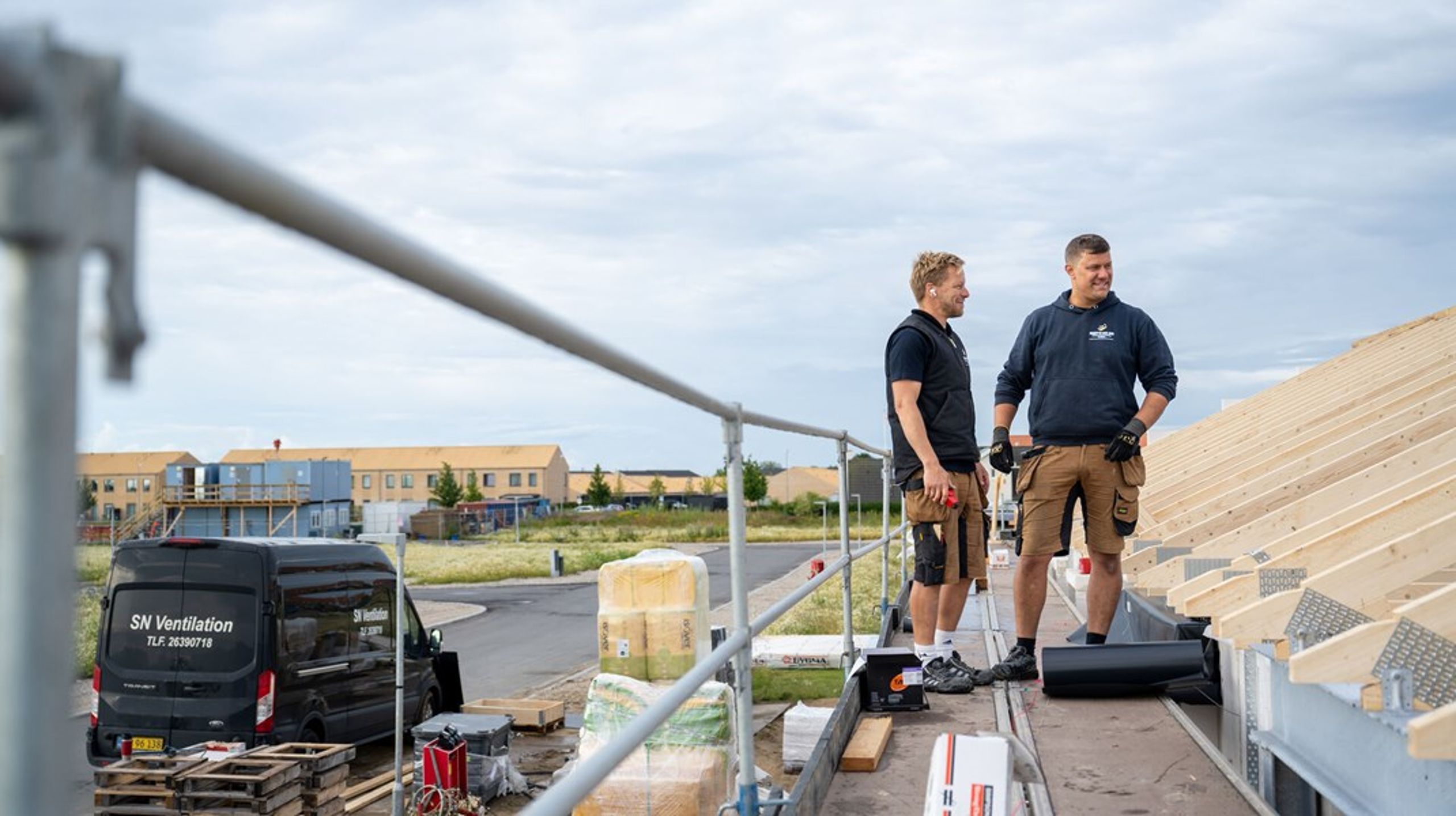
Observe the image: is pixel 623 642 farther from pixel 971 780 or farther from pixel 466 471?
pixel 466 471

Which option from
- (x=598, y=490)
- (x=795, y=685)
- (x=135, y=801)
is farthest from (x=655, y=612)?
(x=598, y=490)

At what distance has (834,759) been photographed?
12.5 ft

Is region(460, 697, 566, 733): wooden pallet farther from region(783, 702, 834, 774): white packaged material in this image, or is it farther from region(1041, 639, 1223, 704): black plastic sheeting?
region(1041, 639, 1223, 704): black plastic sheeting

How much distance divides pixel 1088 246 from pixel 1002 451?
898 millimetres

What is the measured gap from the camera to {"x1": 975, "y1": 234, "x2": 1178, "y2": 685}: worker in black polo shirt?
4.94 m

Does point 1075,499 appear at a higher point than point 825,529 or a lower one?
higher

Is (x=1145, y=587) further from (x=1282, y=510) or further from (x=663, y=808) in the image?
(x=663, y=808)

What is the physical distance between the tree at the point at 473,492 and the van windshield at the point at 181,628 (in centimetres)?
8160

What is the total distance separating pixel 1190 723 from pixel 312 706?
827 cm

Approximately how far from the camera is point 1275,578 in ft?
13.1

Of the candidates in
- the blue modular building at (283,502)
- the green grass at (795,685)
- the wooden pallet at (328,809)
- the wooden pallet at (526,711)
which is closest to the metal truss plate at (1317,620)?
the wooden pallet at (328,809)

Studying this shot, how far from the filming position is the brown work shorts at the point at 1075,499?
4891mm

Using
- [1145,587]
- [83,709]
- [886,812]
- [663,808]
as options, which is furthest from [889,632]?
[83,709]

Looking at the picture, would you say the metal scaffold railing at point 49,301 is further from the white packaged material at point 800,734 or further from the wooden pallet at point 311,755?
the wooden pallet at point 311,755
